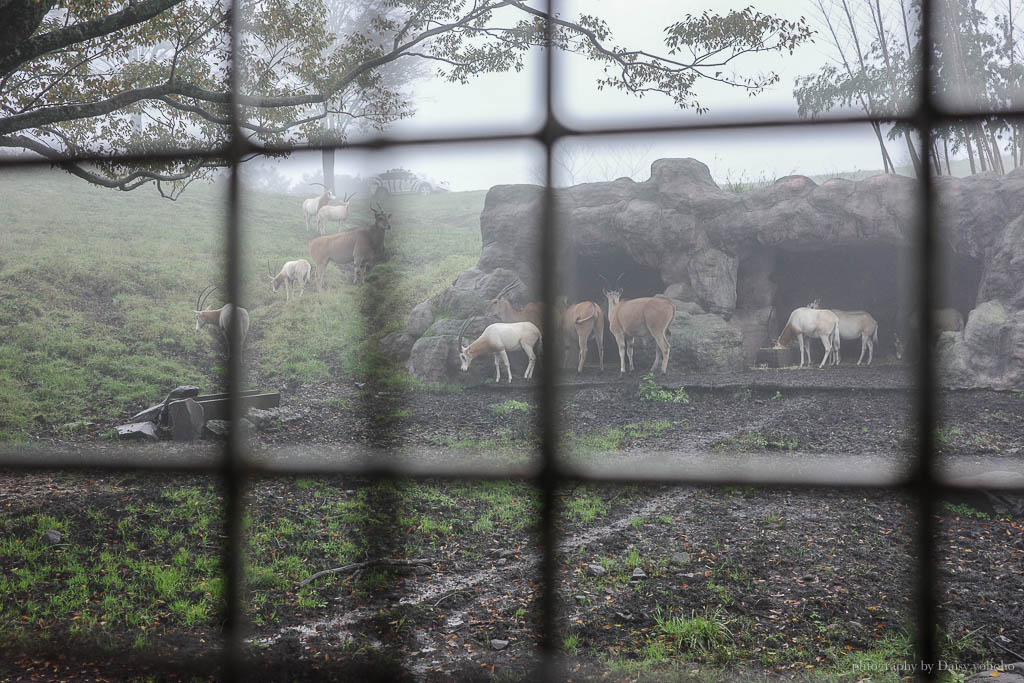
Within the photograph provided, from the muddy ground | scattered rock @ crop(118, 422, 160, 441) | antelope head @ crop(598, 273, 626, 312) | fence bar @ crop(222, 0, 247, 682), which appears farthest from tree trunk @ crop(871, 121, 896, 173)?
scattered rock @ crop(118, 422, 160, 441)

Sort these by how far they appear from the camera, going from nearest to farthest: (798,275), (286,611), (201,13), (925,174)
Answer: (286,611), (925,174), (798,275), (201,13)

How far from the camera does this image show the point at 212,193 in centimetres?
279

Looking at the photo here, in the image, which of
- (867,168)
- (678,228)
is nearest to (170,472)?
(678,228)

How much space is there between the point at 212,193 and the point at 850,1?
2.24 metres

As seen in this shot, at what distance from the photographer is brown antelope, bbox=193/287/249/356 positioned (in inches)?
108

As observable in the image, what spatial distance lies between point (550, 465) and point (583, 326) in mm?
477

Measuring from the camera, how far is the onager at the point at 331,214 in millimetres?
2678

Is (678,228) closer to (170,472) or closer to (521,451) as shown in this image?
(521,451)

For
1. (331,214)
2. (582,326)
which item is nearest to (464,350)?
(582,326)

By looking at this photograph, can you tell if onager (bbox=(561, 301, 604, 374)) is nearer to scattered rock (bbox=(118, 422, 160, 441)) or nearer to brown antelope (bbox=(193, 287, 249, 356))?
brown antelope (bbox=(193, 287, 249, 356))

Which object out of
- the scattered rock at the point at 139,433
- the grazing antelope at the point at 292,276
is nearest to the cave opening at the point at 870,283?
the grazing antelope at the point at 292,276

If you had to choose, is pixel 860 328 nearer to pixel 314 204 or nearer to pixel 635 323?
pixel 635 323

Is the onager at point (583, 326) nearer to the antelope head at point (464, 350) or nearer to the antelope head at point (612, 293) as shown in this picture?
the antelope head at point (612, 293)

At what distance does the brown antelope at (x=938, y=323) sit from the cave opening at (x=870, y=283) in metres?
0.01
